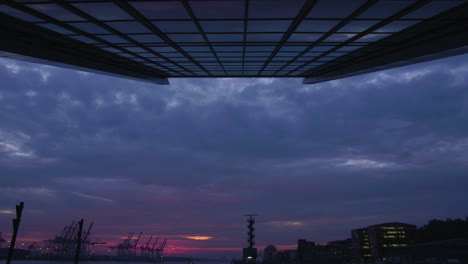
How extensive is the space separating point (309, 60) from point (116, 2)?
13397 millimetres

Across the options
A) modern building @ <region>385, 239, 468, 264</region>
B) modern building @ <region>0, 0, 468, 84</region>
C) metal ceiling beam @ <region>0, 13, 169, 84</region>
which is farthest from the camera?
modern building @ <region>385, 239, 468, 264</region>

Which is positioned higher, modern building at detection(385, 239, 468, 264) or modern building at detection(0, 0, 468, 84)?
modern building at detection(0, 0, 468, 84)

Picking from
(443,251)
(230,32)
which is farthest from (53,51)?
(443,251)

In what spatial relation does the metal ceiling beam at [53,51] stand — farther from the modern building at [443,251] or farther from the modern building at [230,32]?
the modern building at [443,251]

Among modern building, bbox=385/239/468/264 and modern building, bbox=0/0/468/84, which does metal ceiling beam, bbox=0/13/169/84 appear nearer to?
modern building, bbox=0/0/468/84

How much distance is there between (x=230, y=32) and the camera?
16.5 meters

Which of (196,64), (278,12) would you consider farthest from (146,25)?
(196,64)

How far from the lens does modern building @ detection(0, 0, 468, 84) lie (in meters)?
13.0

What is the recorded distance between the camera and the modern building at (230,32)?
12953 mm

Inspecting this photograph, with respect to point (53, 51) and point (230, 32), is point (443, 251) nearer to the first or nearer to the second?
point (230, 32)

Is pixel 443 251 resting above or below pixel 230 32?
below

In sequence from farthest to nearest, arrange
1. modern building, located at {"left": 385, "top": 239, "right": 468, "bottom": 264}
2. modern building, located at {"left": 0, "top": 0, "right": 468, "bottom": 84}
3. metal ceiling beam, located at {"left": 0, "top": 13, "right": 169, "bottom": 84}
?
1. modern building, located at {"left": 385, "top": 239, "right": 468, "bottom": 264}
2. metal ceiling beam, located at {"left": 0, "top": 13, "right": 169, "bottom": 84}
3. modern building, located at {"left": 0, "top": 0, "right": 468, "bottom": 84}

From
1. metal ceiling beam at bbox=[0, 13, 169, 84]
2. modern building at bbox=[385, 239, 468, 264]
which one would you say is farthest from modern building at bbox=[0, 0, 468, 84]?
modern building at bbox=[385, 239, 468, 264]

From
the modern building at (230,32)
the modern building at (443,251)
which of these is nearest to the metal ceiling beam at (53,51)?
the modern building at (230,32)
